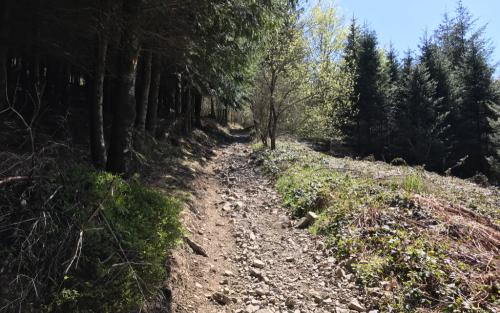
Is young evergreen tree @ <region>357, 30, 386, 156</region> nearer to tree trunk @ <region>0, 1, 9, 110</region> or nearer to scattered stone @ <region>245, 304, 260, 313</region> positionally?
tree trunk @ <region>0, 1, 9, 110</region>

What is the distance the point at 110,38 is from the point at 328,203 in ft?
20.0

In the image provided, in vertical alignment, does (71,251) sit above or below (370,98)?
below

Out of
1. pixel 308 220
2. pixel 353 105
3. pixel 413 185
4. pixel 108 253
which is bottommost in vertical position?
pixel 308 220

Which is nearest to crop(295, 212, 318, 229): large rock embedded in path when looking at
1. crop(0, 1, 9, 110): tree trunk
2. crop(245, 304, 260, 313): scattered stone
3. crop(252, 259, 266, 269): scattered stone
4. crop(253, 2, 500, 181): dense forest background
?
crop(252, 259, 266, 269): scattered stone

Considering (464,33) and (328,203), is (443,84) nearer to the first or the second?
(464,33)

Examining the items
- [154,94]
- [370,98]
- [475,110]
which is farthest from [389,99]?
[154,94]

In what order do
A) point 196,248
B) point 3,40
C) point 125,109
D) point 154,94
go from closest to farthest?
1. point 196,248
2. point 125,109
3. point 3,40
4. point 154,94

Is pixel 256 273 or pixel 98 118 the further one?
pixel 98 118

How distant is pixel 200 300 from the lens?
5.39m

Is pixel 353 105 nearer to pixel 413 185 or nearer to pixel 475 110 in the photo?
pixel 475 110

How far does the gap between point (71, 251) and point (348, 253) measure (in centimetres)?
476

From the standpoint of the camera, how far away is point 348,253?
672 cm

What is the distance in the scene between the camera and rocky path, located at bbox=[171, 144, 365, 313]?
5.47 metres

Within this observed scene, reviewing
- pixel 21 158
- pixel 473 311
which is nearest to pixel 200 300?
pixel 21 158
